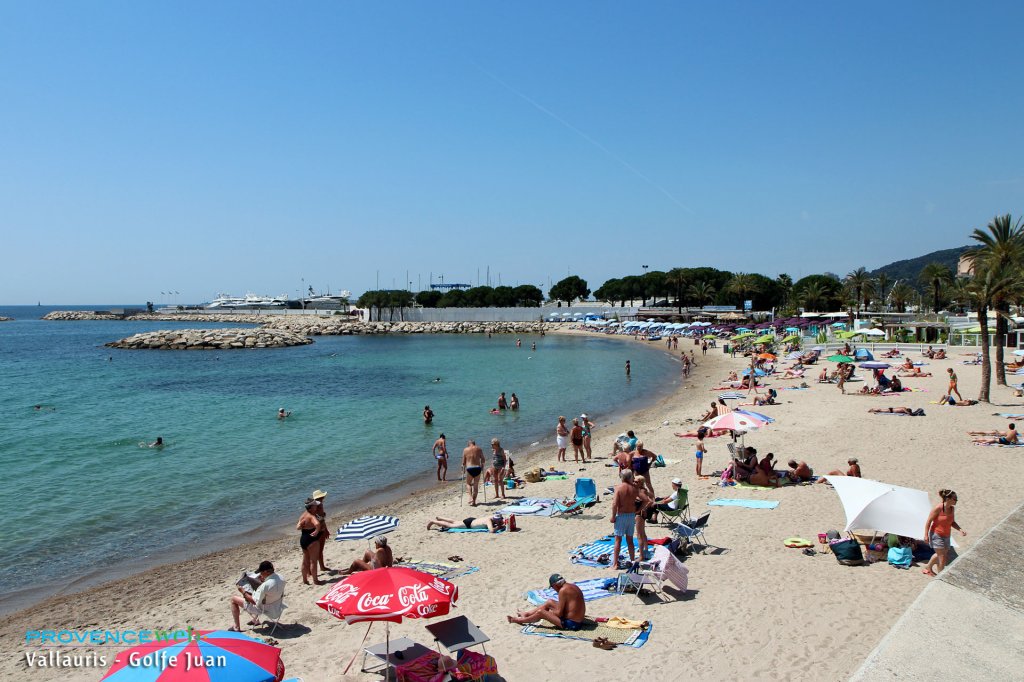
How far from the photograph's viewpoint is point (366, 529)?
1211cm

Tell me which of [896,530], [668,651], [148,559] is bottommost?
[148,559]

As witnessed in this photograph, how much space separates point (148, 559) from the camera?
41.3ft

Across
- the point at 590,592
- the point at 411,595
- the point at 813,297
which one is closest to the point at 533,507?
the point at 590,592

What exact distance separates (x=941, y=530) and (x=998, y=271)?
1765cm

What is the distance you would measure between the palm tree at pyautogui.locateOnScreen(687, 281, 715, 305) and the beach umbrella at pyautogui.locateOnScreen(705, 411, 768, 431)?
92205mm

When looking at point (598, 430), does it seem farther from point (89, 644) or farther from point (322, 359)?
point (322, 359)

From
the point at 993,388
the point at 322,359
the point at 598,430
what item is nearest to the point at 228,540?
the point at 598,430

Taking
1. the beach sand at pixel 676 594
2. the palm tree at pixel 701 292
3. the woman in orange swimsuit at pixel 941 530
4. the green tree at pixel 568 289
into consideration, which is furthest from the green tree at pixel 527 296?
the woman in orange swimsuit at pixel 941 530

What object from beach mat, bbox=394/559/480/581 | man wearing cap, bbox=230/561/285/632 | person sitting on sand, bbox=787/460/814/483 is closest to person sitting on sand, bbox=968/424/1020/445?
person sitting on sand, bbox=787/460/814/483

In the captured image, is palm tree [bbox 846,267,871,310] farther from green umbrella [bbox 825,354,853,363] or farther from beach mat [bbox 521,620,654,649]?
beach mat [bbox 521,620,654,649]

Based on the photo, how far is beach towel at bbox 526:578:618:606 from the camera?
848 cm

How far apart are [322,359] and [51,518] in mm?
45566

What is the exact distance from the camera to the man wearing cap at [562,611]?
24.5 ft

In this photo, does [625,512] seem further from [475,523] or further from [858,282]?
[858,282]
